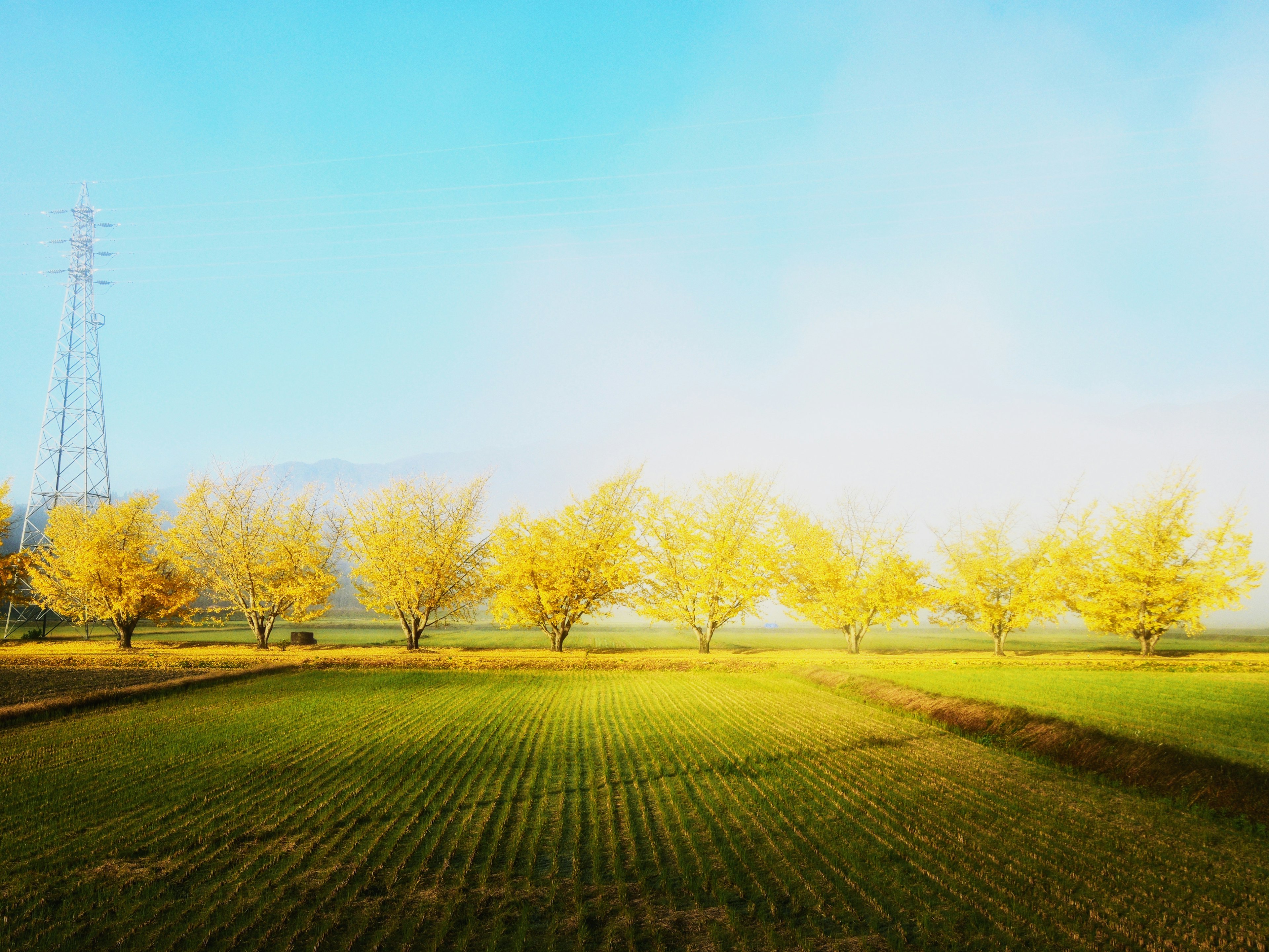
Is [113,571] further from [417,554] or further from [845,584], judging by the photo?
[845,584]

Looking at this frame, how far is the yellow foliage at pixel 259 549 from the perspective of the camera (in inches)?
1815

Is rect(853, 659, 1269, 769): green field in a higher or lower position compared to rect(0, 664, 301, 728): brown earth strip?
higher

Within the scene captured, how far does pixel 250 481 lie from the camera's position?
50.7m

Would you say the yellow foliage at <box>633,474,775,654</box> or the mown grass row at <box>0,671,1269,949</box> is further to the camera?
the yellow foliage at <box>633,474,775,654</box>

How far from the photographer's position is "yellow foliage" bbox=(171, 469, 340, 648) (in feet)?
151

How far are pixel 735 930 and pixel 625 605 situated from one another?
124 ft

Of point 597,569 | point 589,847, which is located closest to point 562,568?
point 597,569

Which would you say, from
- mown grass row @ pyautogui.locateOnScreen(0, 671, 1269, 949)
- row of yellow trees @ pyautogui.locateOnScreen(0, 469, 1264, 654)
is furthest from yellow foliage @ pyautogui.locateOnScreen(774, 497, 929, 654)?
mown grass row @ pyautogui.locateOnScreen(0, 671, 1269, 949)

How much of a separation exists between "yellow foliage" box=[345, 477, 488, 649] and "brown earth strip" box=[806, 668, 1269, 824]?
31655mm

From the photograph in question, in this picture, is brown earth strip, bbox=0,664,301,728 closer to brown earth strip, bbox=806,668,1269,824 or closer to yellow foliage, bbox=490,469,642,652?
yellow foliage, bbox=490,469,642,652

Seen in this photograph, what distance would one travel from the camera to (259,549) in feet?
157

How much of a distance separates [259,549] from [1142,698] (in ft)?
172

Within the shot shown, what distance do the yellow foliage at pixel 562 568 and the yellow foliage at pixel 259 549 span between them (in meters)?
13.1

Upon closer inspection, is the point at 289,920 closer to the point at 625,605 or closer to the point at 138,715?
the point at 138,715
